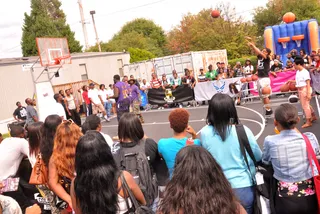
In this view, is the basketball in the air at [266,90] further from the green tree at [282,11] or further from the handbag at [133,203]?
the green tree at [282,11]

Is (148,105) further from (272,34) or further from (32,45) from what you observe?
(32,45)

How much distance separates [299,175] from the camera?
3.01 meters

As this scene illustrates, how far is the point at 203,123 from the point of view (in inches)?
444

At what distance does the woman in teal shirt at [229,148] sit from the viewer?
9.64 ft

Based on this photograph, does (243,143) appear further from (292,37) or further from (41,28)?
(41,28)

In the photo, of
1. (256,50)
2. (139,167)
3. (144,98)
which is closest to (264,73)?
(256,50)

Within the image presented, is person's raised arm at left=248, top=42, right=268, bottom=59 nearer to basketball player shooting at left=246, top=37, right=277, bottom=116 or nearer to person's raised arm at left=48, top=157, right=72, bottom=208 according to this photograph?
basketball player shooting at left=246, top=37, right=277, bottom=116

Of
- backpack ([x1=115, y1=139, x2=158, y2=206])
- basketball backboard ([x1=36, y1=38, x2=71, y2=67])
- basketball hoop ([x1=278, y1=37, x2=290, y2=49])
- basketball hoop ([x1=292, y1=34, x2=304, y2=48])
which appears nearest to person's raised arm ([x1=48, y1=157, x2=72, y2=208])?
Result: backpack ([x1=115, y1=139, x2=158, y2=206])

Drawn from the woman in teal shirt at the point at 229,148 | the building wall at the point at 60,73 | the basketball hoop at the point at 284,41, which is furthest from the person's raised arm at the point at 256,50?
the building wall at the point at 60,73

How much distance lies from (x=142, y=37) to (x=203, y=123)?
176ft

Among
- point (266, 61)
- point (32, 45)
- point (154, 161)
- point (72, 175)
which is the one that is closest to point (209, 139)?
point (154, 161)

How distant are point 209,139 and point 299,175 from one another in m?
0.89

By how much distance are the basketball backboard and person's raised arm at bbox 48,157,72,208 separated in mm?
14917

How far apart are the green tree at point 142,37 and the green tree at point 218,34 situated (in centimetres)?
1227
